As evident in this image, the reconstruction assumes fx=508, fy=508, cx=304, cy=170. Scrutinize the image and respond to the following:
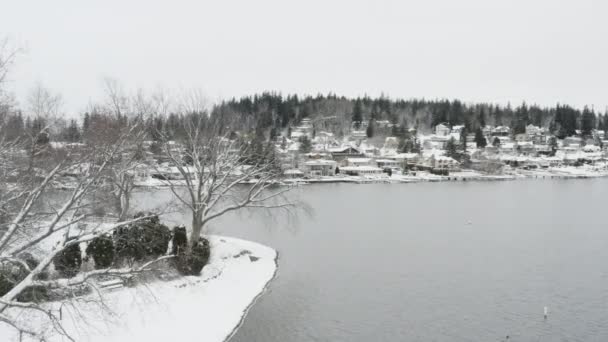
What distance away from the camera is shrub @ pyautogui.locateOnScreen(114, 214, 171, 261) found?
46.2ft

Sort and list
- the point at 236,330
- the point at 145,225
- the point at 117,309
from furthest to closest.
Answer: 1. the point at 145,225
2. the point at 236,330
3. the point at 117,309

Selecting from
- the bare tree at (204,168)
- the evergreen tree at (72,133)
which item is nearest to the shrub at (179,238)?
the bare tree at (204,168)

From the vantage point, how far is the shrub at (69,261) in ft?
41.0

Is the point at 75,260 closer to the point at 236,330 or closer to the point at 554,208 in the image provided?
the point at 236,330

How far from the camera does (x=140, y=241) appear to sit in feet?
47.9

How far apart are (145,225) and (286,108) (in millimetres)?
93801

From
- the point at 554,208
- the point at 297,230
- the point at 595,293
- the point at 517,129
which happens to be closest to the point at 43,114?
the point at 297,230

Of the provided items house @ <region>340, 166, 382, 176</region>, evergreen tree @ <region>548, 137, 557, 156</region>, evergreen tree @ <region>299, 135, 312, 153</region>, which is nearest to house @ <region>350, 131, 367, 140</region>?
evergreen tree @ <region>299, 135, 312, 153</region>

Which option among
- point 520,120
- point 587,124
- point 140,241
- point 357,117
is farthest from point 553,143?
point 140,241

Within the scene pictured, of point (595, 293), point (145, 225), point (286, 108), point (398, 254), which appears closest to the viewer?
point (145, 225)

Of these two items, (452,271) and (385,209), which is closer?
(452,271)

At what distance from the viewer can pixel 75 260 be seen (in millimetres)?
13109

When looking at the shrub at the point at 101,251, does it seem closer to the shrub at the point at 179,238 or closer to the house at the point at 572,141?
the shrub at the point at 179,238

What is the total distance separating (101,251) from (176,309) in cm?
290
